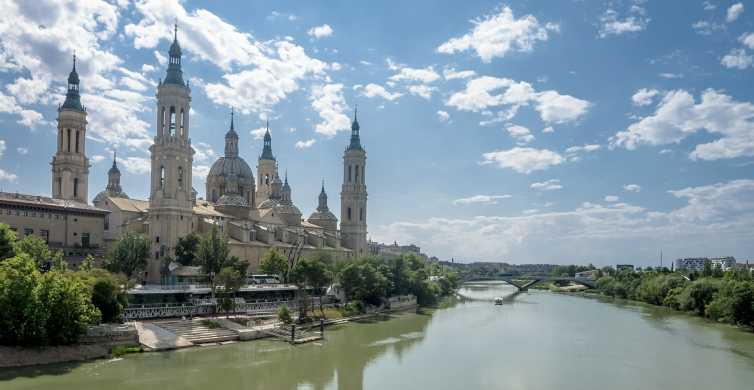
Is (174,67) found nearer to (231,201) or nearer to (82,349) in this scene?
(231,201)

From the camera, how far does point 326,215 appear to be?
260ft

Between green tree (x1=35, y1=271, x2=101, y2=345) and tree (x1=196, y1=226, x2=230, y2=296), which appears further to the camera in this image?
tree (x1=196, y1=226, x2=230, y2=296)

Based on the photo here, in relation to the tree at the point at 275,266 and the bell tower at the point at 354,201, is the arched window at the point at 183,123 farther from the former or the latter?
the bell tower at the point at 354,201

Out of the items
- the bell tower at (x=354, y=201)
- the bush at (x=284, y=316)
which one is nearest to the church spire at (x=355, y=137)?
the bell tower at (x=354, y=201)

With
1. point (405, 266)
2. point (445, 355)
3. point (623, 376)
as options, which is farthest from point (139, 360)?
point (405, 266)

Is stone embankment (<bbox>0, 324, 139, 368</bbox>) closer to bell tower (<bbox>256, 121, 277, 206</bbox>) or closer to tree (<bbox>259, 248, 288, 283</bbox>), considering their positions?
tree (<bbox>259, 248, 288, 283</bbox>)

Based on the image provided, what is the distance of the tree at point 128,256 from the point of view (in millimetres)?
40312

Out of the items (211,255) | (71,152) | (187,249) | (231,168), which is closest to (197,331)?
(211,255)

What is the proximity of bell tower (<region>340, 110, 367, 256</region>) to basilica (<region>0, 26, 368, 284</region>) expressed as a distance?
13 cm

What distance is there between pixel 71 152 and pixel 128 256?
863 inches

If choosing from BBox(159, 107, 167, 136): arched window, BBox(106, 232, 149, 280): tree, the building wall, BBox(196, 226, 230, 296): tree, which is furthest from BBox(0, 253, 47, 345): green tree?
BBox(159, 107, 167, 136): arched window

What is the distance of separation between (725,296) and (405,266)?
28.6 meters

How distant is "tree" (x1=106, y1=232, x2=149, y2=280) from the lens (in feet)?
132

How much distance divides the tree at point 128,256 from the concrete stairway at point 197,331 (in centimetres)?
903
